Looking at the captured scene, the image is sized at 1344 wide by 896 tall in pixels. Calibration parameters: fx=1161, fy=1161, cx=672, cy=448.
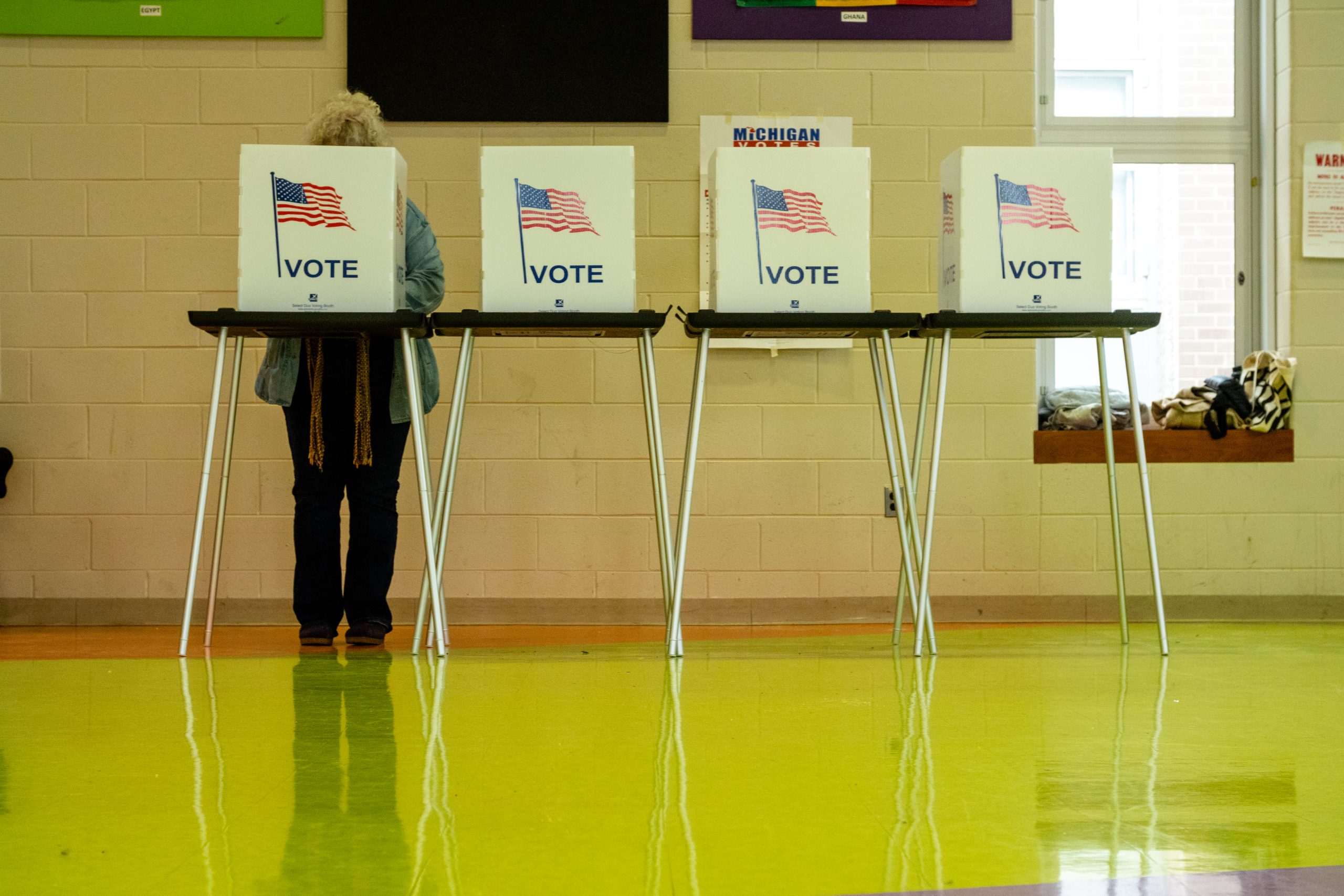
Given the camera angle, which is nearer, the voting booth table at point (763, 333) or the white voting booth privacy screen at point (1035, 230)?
the voting booth table at point (763, 333)

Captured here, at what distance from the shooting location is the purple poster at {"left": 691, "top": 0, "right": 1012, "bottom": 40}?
3793mm

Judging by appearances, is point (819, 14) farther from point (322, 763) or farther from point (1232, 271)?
point (322, 763)

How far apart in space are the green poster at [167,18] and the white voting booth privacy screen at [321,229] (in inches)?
56.9

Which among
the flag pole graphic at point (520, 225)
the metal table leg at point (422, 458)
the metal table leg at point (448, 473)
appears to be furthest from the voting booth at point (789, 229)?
the metal table leg at point (422, 458)

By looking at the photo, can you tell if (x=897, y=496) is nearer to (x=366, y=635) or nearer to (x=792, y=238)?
(x=792, y=238)

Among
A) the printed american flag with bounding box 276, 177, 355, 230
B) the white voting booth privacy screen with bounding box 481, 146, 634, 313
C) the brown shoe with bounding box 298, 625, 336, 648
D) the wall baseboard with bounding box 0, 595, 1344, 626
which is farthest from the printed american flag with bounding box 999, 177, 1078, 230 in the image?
the brown shoe with bounding box 298, 625, 336, 648

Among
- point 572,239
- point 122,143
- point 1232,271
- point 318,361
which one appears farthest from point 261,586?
point 1232,271

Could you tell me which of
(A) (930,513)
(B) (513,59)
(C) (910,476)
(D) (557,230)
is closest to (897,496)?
(C) (910,476)

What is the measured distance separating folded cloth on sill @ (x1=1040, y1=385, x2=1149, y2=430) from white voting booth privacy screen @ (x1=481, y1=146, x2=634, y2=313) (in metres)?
1.99

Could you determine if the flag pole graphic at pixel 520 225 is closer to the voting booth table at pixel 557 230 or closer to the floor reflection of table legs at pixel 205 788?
the voting booth table at pixel 557 230

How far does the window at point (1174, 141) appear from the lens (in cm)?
408

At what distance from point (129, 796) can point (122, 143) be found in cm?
304

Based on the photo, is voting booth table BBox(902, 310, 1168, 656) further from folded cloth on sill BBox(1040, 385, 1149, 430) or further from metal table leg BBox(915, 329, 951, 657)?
folded cloth on sill BBox(1040, 385, 1149, 430)

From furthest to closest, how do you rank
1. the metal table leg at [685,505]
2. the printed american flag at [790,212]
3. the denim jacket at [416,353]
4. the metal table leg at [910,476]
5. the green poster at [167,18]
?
the green poster at [167,18]
the denim jacket at [416,353]
the metal table leg at [910,476]
the printed american flag at [790,212]
the metal table leg at [685,505]
